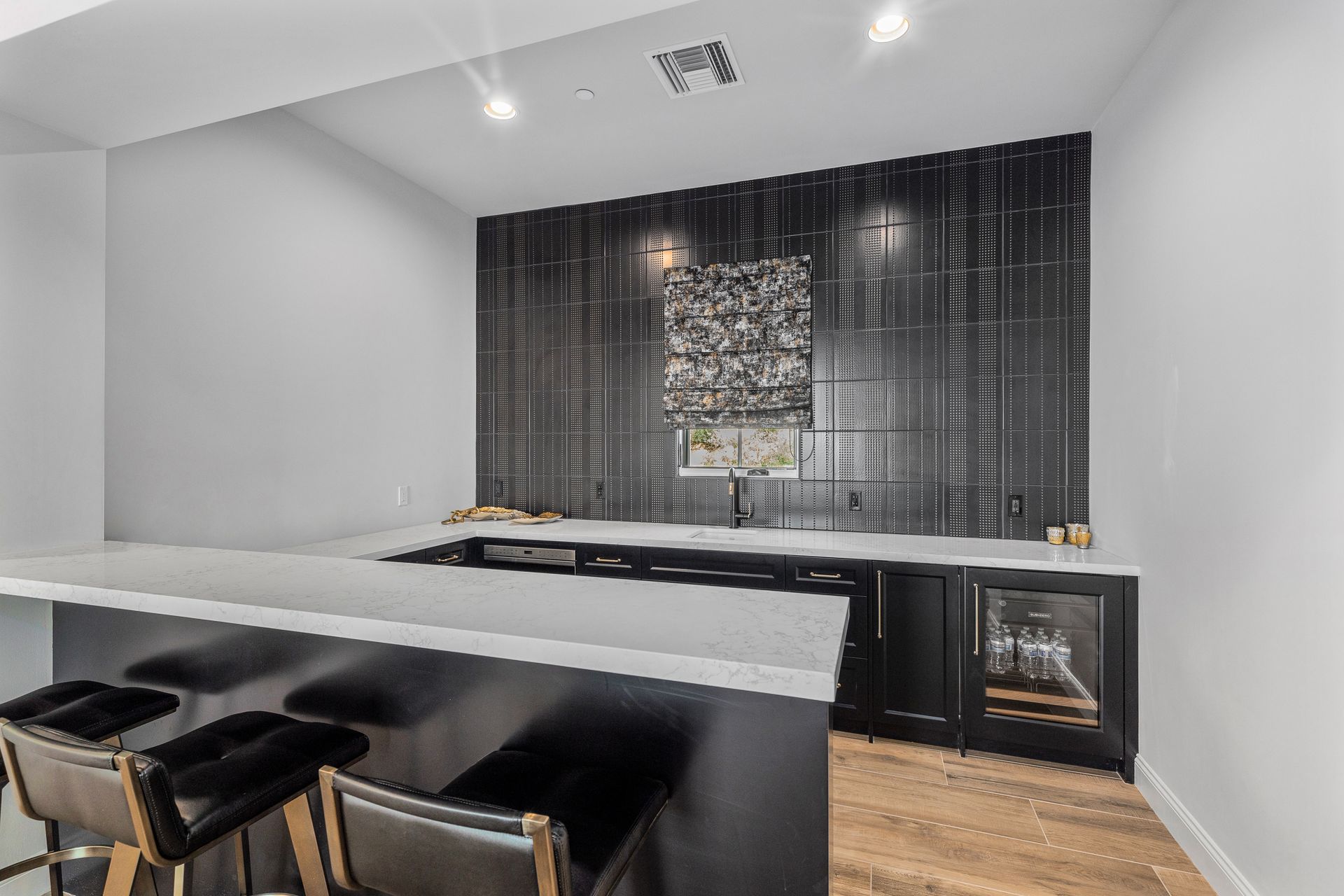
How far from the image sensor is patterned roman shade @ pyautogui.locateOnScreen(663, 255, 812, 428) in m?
3.39

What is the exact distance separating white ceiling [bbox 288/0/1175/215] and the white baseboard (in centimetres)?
273

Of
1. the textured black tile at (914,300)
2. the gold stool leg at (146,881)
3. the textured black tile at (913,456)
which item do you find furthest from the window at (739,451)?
the gold stool leg at (146,881)

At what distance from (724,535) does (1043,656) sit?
1.55 metres

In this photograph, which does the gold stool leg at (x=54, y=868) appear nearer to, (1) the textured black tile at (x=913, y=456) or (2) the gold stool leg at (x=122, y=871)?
(2) the gold stool leg at (x=122, y=871)

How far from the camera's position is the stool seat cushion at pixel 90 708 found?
1.37 m

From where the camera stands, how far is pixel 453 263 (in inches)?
155

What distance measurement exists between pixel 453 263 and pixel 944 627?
3.49 metres

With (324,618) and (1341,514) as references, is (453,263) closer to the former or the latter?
(324,618)

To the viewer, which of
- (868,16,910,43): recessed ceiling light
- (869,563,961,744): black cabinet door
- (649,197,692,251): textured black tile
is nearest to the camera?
(868,16,910,43): recessed ceiling light

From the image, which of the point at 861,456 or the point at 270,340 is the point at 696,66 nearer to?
the point at 861,456

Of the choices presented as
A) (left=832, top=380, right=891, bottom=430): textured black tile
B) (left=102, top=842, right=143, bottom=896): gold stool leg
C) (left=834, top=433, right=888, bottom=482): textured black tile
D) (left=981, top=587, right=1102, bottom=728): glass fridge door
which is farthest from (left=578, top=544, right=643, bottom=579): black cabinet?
(left=102, top=842, right=143, bottom=896): gold stool leg

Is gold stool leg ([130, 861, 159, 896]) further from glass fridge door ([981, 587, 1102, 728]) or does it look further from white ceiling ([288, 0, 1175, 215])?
glass fridge door ([981, 587, 1102, 728])

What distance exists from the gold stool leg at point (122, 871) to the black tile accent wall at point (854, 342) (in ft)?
8.98

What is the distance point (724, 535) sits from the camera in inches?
132
